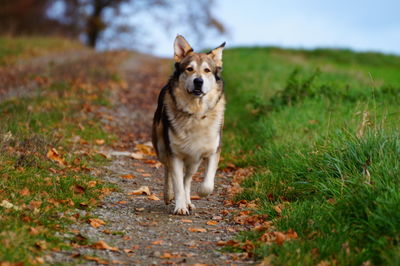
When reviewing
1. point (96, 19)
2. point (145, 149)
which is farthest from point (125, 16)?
point (145, 149)

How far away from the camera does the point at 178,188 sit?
635 cm

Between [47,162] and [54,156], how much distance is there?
14.4 inches

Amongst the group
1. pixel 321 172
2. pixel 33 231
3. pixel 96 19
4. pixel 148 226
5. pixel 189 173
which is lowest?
pixel 148 226

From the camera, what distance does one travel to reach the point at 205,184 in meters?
6.42

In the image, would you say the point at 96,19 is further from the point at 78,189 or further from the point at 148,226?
the point at 148,226

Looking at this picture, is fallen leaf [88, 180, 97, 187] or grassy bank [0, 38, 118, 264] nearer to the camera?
grassy bank [0, 38, 118, 264]

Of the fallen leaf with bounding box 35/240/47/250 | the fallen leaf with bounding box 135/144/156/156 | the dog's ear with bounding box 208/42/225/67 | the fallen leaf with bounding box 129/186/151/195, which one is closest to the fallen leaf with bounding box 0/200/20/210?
the fallen leaf with bounding box 35/240/47/250

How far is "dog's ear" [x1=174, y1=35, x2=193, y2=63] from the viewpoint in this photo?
6863 mm

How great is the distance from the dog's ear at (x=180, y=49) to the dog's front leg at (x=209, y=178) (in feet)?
4.37

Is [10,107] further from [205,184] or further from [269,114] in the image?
[205,184]

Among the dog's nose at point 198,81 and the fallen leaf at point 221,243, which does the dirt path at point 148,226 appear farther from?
the dog's nose at point 198,81

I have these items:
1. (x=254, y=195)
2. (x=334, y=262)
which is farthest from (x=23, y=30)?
(x=334, y=262)

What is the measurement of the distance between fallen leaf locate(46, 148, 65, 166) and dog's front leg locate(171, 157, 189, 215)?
6.69ft

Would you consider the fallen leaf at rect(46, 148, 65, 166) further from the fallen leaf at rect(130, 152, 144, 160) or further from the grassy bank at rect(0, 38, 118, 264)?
the fallen leaf at rect(130, 152, 144, 160)
